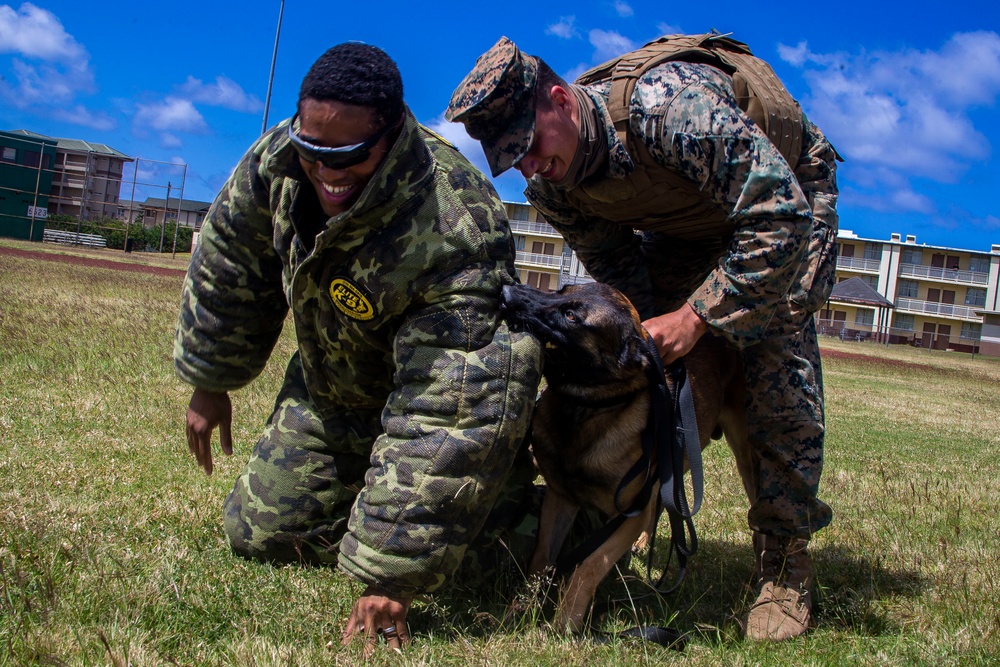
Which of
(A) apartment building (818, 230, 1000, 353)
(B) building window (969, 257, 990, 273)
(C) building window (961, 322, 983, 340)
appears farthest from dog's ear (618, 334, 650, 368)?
(B) building window (969, 257, 990, 273)

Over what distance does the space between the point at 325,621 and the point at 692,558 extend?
218 centimetres

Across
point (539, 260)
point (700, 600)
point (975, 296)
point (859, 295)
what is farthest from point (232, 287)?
point (975, 296)

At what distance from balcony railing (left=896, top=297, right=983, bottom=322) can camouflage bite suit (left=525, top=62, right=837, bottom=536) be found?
78.2 meters

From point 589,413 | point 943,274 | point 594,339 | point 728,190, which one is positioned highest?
point 943,274

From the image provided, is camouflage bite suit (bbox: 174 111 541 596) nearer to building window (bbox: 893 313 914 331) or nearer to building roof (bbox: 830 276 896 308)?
building roof (bbox: 830 276 896 308)

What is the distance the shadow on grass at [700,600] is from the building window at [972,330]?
79.1 m

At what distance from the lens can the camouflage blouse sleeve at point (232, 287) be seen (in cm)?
329

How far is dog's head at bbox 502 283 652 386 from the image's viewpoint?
3.44 meters

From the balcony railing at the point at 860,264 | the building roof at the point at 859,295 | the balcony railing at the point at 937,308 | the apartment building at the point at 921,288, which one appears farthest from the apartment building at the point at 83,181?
the balcony railing at the point at 937,308

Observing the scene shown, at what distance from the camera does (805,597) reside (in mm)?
3496

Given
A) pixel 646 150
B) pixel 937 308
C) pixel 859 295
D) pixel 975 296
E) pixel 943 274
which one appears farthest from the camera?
pixel 943 274

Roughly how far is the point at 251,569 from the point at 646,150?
235 centimetres

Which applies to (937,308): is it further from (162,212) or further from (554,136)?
(554,136)

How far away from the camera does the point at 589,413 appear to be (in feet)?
11.7
